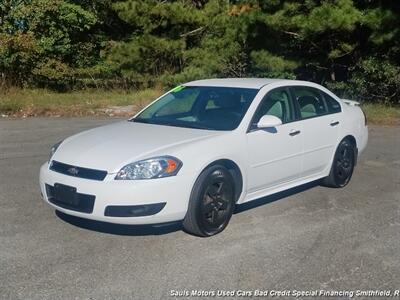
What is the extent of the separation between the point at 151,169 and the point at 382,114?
10.7m

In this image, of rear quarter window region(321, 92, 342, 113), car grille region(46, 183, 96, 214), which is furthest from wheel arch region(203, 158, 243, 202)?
rear quarter window region(321, 92, 342, 113)

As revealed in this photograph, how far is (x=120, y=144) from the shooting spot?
4.88m

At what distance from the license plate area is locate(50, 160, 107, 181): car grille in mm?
119

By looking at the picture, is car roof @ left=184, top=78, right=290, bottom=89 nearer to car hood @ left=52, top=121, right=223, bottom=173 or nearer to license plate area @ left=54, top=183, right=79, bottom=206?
car hood @ left=52, top=121, right=223, bottom=173

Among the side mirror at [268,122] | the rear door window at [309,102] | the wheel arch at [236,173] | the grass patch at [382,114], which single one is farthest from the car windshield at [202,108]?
the grass patch at [382,114]

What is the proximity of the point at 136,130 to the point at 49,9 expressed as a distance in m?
16.7

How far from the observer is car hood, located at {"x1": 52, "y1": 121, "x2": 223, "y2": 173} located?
459 centimetres

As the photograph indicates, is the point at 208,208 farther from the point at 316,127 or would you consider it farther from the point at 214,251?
the point at 316,127

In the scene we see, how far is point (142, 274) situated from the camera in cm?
407

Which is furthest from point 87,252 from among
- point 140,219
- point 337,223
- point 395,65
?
point 395,65

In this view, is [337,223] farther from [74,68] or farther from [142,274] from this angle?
[74,68]

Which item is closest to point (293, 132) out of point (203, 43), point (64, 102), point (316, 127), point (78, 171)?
point (316, 127)

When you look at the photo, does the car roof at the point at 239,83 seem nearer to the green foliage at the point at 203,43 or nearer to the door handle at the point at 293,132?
the door handle at the point at 293,132

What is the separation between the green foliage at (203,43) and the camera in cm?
1515
